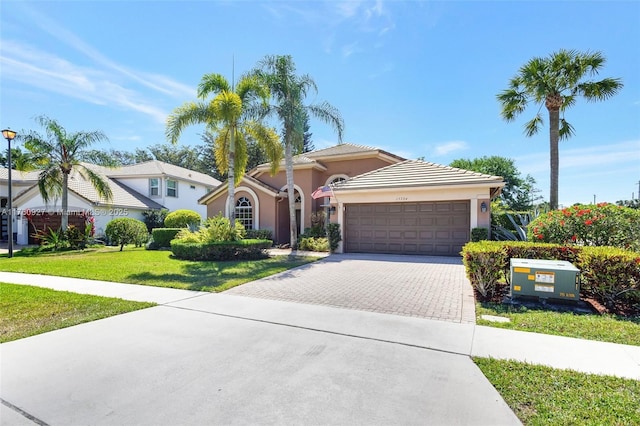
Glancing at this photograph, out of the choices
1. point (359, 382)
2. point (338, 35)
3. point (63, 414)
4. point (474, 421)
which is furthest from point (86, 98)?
point (474, 421)

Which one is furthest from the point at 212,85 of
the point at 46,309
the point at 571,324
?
the point at 571,324

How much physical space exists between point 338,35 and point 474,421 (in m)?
12.6

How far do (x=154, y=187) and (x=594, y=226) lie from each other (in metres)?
29.9

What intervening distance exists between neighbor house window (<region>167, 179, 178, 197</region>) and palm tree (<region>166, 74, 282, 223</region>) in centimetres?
1387

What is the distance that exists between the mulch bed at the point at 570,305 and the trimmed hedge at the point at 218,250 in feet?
31.8

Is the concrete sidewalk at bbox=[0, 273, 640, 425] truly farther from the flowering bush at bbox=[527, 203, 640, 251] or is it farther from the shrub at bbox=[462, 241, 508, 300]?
the flowering bush at bbox=[527, 203, 640, 251]

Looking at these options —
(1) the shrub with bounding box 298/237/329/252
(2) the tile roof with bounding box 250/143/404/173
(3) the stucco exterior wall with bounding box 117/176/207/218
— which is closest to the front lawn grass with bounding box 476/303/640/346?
(1) the shrub with bounding box 298/237/329/252

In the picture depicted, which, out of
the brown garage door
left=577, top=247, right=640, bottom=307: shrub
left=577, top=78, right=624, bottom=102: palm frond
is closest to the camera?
left=577, top=247, right=640, bottom=307: shrub

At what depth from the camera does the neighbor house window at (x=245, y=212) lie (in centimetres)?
2058

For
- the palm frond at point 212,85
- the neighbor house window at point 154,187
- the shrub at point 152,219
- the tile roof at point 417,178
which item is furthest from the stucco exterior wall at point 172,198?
the tile roof at point 417,178

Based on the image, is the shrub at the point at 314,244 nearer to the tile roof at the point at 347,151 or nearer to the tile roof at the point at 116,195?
the tile roof at the point at 347,151

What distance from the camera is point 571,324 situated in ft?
17.0

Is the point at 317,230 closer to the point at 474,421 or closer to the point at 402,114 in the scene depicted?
the point at 402,114

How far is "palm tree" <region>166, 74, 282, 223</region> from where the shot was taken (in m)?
13.8
